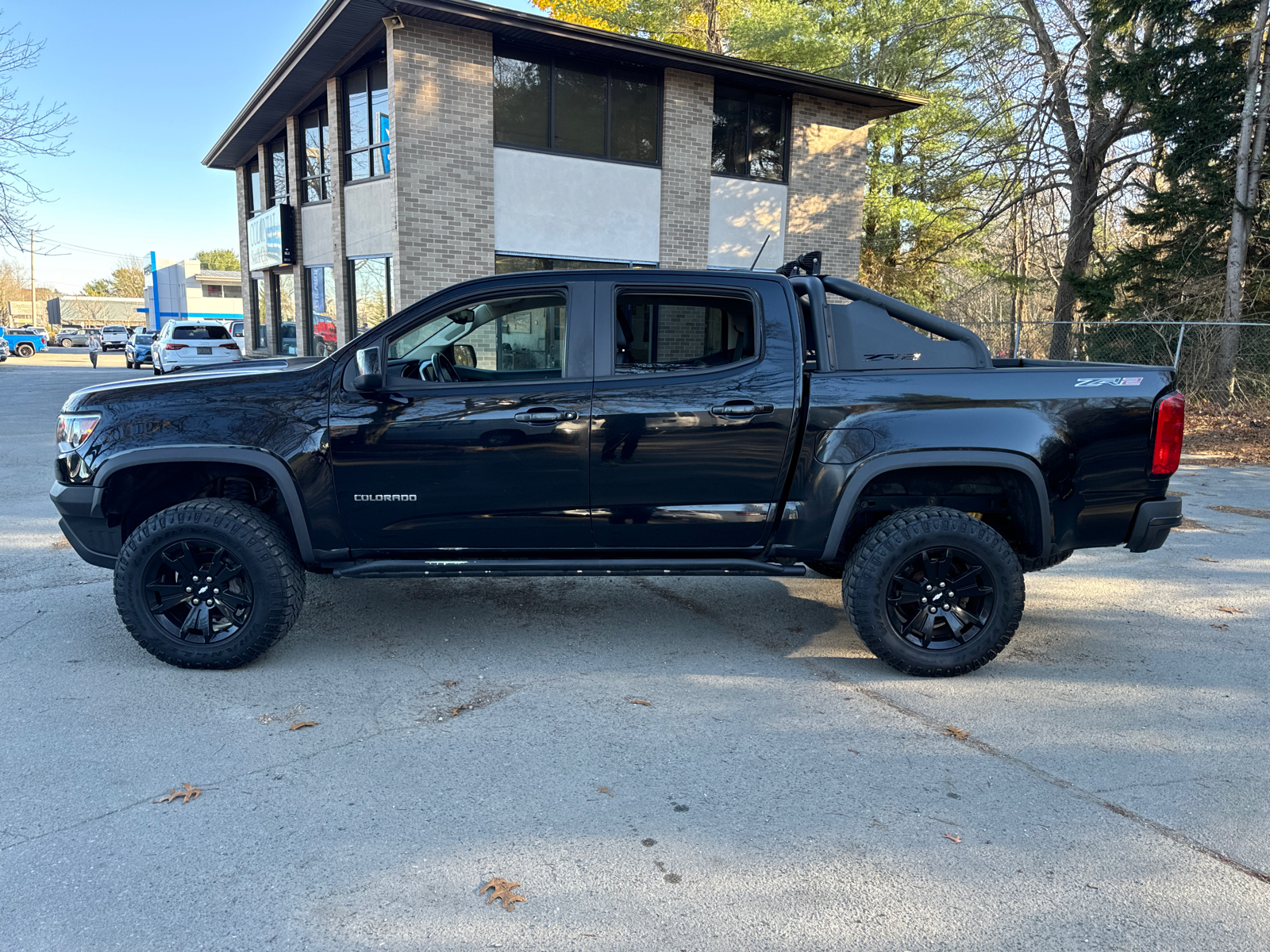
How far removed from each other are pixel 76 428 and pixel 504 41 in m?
12.4

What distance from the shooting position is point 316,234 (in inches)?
739

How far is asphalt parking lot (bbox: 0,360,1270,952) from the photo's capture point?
8.20 feet

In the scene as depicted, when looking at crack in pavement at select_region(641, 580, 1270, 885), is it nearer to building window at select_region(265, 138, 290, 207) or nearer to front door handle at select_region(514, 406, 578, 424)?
front door handle at select_region(514, 406, 578, 424)

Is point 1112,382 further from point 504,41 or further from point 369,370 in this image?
point 504,41

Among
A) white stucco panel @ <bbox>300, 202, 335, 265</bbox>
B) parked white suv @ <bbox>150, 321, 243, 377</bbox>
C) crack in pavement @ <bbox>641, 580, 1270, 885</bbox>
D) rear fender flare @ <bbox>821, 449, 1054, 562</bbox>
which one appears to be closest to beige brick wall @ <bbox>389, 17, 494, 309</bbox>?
white stucco panel @ <bbox>300, 202, 335, 265</bbox>

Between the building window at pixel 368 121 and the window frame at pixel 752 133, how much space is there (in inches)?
240

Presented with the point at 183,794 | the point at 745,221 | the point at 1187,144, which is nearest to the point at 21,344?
the point at 745,221

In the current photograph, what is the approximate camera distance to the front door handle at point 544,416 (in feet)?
13.9

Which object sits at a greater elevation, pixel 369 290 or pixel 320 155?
pixel 320 155

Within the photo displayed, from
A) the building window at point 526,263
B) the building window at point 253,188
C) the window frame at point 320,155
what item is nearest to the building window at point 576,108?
the building window at point 526,263

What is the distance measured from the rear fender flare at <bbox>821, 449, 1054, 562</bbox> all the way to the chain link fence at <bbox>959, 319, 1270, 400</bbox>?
36.3 ft

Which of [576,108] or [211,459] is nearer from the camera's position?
[211,459]

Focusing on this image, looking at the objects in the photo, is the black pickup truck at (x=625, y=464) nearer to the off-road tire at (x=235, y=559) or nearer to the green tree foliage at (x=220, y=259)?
the off-road tire at (x=235, y=559)

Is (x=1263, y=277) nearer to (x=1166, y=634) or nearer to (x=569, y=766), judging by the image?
(x=1166, y=634)
